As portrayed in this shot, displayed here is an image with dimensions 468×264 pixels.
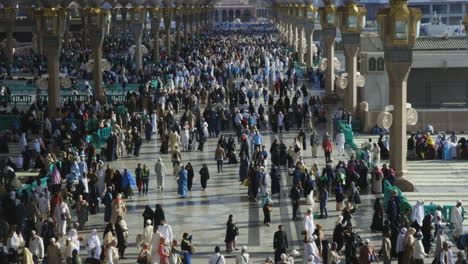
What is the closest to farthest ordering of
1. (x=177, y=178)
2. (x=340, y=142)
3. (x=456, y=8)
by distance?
(x=177, y=178) → (x=340, y=142) → (x=456, y=8)

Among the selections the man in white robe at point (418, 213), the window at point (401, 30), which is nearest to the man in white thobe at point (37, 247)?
the man in white robe at point (418, 213)

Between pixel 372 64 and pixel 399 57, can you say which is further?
pixel 372 64

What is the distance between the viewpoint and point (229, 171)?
94.4ft

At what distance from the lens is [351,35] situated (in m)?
37.8

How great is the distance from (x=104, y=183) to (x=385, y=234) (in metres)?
8.47

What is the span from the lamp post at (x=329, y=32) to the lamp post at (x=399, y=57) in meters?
15.3

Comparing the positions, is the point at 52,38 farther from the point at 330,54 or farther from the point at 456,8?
the point at 456,8

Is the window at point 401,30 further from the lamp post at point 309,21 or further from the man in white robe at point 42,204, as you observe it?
the lamp post at point 309,21

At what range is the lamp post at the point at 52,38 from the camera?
37.5 m

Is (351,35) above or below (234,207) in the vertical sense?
above

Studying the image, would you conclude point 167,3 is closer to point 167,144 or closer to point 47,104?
point 47,104

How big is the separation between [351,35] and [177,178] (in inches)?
552

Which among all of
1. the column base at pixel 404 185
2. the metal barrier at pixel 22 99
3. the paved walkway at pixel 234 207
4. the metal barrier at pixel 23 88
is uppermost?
the metal barrier at pixel 23 88

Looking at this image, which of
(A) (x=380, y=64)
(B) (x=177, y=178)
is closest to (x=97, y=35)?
(A) (x=380, y=64)
